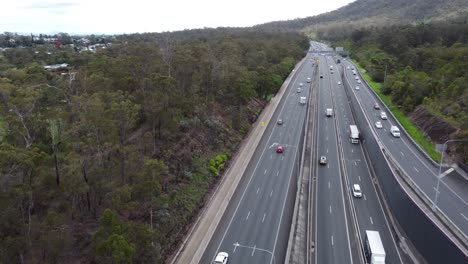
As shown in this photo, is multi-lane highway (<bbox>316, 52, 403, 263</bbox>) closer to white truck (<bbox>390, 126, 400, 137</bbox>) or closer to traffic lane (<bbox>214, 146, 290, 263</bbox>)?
traffic lane (<bbox>214, 146, 290, 263</bbox>)

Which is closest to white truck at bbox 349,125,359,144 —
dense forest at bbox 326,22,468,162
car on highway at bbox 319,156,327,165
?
car on highway at bbox 319,156,327,165

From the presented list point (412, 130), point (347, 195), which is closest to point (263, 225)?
point (347, 195)

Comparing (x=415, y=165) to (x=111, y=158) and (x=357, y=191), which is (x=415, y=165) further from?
(x=111, y=158)

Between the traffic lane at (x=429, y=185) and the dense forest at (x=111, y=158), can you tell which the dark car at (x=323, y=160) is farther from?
the dense forest at (x=111, y=158)

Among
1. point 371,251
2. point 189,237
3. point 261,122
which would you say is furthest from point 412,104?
point 189,237

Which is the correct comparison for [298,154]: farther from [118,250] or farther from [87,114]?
[118,250]

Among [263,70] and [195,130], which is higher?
[263,70]
